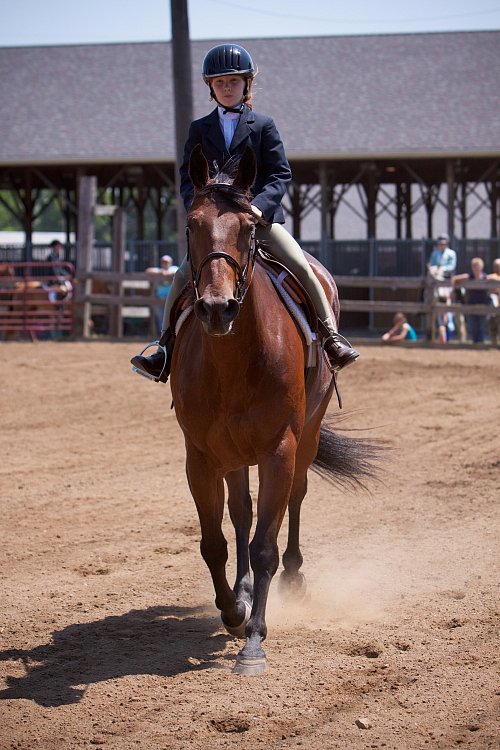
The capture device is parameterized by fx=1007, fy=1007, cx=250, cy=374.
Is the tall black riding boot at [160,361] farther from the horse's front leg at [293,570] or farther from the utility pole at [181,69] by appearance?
the utility pole at [181,69]

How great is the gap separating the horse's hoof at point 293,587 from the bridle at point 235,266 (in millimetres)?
2145

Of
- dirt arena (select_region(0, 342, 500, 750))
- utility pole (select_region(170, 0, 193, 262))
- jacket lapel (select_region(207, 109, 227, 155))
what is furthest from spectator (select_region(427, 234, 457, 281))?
jacket lapel (select_region(207, 109, 227, 155))

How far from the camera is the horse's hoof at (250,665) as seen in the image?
4.68 m

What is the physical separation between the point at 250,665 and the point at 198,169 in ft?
7.78

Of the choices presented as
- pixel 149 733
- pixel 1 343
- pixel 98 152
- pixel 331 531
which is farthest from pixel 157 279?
pixel 149 733

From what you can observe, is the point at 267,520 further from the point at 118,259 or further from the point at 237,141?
the point at 118,259

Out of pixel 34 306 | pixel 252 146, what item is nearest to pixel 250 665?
pixel 252 146

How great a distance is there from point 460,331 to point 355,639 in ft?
55.9

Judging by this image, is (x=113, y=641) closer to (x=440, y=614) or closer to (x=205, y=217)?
(x=440, y=614)

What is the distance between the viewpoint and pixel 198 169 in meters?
4.88

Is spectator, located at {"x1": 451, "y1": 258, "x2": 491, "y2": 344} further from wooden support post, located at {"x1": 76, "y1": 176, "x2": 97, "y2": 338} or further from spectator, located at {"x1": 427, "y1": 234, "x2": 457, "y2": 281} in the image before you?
wooden support post, located at {"x1": 76, "y1": 176, "x2": 97, "y2": 338}

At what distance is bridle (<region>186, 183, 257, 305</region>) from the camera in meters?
4.46

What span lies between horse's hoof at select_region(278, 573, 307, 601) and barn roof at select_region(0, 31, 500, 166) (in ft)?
72.6

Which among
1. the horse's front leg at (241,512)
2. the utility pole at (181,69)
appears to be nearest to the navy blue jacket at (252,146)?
the horse's front leg at (241,512)
